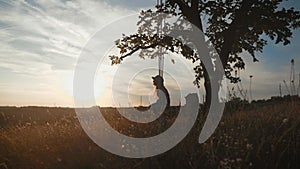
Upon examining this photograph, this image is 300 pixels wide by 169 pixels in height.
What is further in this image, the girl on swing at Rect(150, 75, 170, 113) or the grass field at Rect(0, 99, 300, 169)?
the girl on swing at Rect(150, 75, 170, 113)

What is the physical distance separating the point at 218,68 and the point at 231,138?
1007 centimetres

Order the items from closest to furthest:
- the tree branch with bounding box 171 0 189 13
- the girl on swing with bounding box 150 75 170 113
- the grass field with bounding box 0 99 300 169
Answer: the grass field with bounding box 0 99 300 169 → the girl on swing with bounding box 150 75 170 113 → the tree branch with bounding box 171 0 189 13

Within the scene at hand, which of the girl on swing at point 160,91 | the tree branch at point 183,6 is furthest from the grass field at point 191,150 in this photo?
the tree branch at point 183,6

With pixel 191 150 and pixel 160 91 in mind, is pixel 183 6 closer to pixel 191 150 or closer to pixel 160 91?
pixel 160 91

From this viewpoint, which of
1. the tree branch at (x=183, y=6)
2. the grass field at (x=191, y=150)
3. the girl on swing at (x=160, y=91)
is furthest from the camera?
the tree branch at (x=183, y=6)

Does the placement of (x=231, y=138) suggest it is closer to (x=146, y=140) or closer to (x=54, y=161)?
(x=146, y=140)

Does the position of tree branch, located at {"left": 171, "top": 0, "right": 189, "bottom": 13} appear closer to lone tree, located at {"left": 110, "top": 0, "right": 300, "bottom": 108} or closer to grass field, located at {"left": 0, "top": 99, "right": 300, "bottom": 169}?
lone tree, located at {"left": 110, "top": 0, "right": 300, "bottom": 108}

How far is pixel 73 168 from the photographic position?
6.08m

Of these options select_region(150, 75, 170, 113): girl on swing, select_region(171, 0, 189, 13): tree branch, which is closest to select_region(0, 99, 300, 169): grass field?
select_region(150, 75, 170, 113): girl on swing

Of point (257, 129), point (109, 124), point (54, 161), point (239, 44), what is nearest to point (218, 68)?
point (239, 44)

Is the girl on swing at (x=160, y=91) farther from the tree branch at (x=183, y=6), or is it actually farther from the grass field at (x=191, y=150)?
the grass field at (x=191, y=150)

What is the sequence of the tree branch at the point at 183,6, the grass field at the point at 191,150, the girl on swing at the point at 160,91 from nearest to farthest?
the grass field at the point at 191,150, the girl on swing at the point at 160,91, the tree branch at the point at 183,6

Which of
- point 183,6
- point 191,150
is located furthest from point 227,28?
point 191,150

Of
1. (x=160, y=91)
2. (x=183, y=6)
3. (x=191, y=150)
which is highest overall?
(x=183, y=6)
